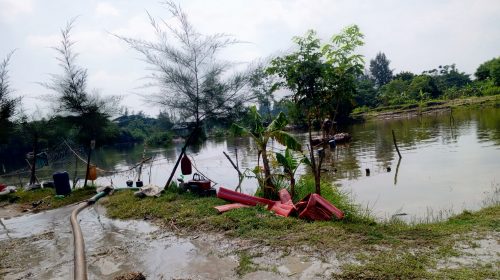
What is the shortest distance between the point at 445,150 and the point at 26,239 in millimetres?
24334

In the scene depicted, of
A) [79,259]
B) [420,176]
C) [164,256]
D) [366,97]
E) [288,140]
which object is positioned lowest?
[420,176]

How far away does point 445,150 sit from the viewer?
936 inches

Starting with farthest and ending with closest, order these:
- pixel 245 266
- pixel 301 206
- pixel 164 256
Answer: pixel 301 206 < pixel 164 256 < pixel 245 266

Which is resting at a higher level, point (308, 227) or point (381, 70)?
point (381, 70)

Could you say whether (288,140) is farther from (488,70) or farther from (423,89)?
(488,70)

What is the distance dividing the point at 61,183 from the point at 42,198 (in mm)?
922

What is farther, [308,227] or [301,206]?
[301,206]

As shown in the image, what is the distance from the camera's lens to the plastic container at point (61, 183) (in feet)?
40.3

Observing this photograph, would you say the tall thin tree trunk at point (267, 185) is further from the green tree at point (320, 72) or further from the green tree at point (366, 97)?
the green tree at point (366, 97)

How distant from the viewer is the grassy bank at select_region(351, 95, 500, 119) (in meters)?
59.8

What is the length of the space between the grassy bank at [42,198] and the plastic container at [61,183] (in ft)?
0.86

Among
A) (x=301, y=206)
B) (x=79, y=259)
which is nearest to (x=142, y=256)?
(x=79, y=259)

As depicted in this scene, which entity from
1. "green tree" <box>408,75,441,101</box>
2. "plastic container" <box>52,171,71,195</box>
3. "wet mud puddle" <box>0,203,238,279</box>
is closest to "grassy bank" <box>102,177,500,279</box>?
"wet mud puddle" <box>0,203,238,279</box>

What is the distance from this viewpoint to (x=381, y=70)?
384 feet
